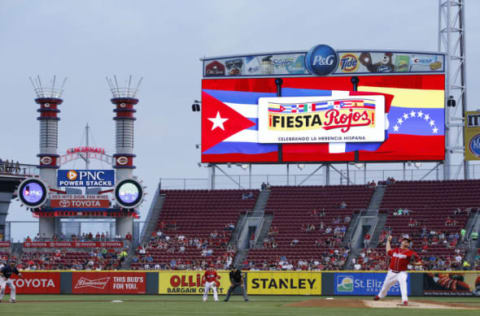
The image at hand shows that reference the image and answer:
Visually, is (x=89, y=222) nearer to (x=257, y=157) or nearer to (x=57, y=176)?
(x=57, y=176)

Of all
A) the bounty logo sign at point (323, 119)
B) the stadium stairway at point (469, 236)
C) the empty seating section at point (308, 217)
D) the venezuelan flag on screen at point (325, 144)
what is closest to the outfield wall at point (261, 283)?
the empty seating section at point (308, 217)

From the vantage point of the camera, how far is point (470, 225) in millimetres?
53000

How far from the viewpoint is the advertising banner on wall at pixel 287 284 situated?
150ft

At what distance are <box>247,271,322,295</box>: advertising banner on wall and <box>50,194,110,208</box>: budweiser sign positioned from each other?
16.5 m

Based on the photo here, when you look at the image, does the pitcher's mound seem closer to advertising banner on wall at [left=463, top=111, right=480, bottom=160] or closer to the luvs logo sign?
advertising banner on wall at [left=463, top=111, right=480, bottom=160]

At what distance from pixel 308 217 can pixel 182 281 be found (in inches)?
492

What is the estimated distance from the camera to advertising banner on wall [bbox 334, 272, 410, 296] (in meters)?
45.0

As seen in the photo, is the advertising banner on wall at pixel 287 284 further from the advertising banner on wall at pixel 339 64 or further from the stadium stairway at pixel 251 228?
the advertising banner on wall at pixel 339 64

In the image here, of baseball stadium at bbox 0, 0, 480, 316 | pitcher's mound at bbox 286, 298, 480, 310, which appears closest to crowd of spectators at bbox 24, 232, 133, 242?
baseball stadium at bbox 0, 0, 480, 316

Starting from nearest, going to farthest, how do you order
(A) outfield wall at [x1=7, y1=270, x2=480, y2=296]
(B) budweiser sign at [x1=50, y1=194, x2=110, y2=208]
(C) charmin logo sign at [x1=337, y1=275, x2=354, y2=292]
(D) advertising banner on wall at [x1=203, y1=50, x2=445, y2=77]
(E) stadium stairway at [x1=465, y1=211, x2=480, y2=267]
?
(A) outfield wall at [x1=7, y1=270, x2=480, y2=296] → (C) charmin logo sign at [x1=337, y1=275, x2=354, y2=292] → (E) stadium stairway at [x1=465, y1=211, x2=480, y2=267] → (D) advertising banner on wall at [x1=203, y1=50, x2=445, y2=77] → (B) budweiser sign at [x1=50, y1=194, x2=110, y2=208]

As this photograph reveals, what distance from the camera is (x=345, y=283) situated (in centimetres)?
4569

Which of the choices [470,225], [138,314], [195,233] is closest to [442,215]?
[470,225]

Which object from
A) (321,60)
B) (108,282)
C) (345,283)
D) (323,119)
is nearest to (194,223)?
(323,119)

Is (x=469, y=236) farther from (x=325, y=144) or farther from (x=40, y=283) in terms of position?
(x=40, y=283)
